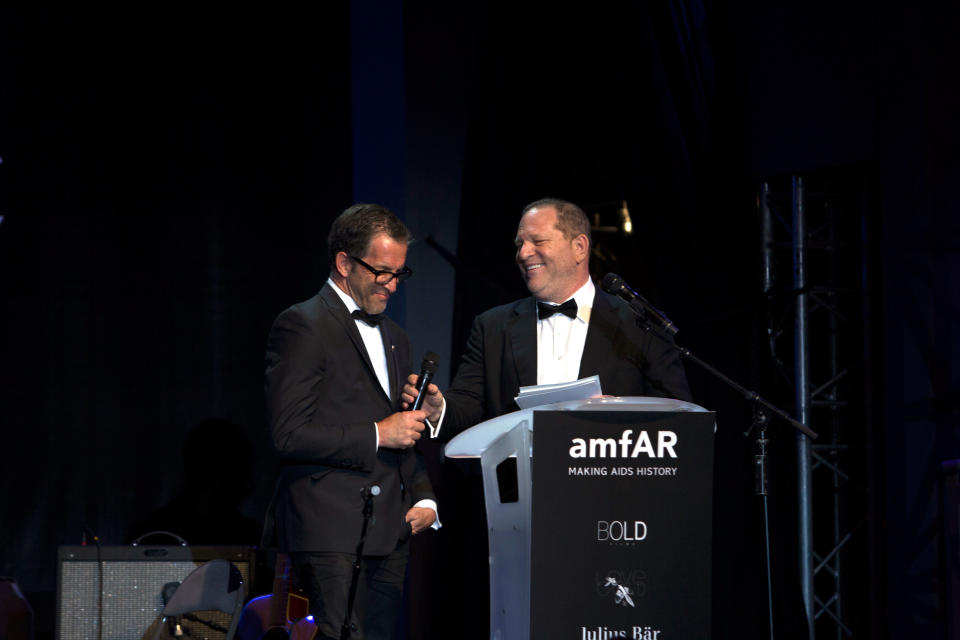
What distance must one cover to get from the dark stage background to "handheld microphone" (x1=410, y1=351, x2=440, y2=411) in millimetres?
1356

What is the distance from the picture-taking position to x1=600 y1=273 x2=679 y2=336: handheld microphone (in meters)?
3.03

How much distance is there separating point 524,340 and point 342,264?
0.82m

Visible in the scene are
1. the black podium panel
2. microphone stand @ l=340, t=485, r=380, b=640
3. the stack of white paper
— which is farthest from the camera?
microphone stand @ l=340, t=485, r=380, b=640

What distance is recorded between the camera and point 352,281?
3299 mm

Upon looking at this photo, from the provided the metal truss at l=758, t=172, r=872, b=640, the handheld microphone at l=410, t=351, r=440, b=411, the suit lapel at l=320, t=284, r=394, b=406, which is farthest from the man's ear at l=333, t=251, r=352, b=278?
the metal truss at l=758, t=172, r=872, b=640

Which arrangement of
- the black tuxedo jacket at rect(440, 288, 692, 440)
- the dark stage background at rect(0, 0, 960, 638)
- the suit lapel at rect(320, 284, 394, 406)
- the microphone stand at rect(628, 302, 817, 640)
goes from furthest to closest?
the dark stage background at rect(0, 0, 960, 638) → the black tuxedo jacket at rect(440, 288, 692, 440) → the suit lapel at rect(320, 284, 394, 406) → the microphone stand at rect(628, 302, 817, 640)

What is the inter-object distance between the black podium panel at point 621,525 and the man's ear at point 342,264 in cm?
98

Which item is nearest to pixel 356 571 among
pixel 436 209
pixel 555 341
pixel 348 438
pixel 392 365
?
pixel 348 438

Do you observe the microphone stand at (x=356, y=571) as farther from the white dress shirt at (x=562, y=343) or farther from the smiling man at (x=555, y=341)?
the white dress shirt at (x=562, y=343)

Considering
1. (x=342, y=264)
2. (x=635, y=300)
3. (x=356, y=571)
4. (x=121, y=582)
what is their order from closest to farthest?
(x=356, y=571) < (x=635, y=300) < (x=342, y=264) < (x=121, y=582)

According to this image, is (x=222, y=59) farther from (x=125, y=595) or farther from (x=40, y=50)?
(x=125, y=595)

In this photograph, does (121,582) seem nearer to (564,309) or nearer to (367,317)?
(367,317)

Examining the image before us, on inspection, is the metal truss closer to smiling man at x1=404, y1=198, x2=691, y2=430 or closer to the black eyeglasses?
smiling man at x1=404, y1=198, x2=691, y2=430

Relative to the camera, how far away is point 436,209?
5180 mm
